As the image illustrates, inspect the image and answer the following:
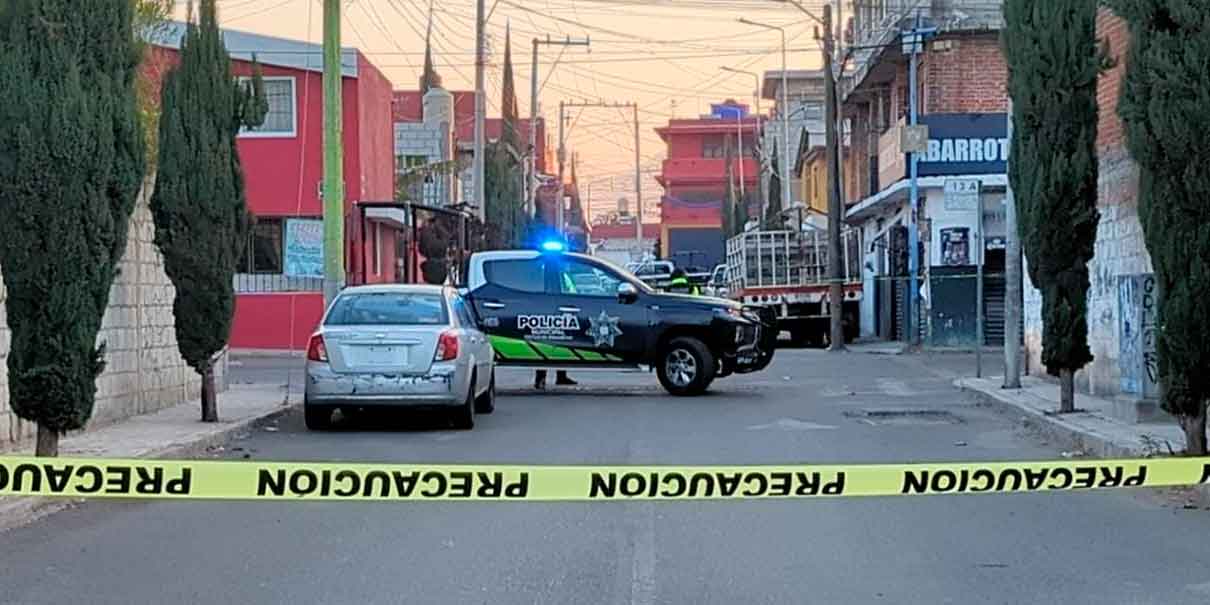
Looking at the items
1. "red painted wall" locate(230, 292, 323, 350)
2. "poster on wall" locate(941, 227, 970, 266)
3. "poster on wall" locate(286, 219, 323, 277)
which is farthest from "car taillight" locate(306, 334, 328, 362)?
"poster on wall" locate(941, 227, 970, 266)

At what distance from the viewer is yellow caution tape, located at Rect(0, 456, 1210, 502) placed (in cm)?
681

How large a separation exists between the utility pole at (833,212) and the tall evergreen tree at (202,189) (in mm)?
20764

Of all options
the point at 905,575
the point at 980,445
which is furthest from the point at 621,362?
the point at 905,575

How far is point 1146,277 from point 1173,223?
4.82 metres

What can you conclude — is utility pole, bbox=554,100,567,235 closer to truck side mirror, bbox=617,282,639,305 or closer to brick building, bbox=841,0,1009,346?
brick building, bbox=841,0,1009,346

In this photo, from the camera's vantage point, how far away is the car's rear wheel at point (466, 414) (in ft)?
49.8

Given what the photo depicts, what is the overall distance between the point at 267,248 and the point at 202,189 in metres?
15.7

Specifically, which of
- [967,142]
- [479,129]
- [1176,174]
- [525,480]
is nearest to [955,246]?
[967,142]

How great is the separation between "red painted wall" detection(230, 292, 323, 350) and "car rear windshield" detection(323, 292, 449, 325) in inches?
585

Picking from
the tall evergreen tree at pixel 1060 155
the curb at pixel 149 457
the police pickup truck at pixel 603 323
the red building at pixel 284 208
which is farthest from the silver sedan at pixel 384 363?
the red building at pixel 284 208

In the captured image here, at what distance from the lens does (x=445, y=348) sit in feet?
48.3

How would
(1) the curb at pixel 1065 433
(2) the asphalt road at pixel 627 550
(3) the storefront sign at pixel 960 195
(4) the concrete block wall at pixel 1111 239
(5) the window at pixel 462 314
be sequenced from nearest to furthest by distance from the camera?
(2) the asphalt road at pixel 627 550 < (1) the curb at pixel 1065 433 < (5) the window at pixel 462 314 < (4) the concrete block wall at pixel 1111 239 < (3) the storefront sign at pixel 960 195

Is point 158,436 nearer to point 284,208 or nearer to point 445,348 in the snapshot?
point 445,348

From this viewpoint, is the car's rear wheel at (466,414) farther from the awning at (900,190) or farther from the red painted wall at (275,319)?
the awning at (900,190)
